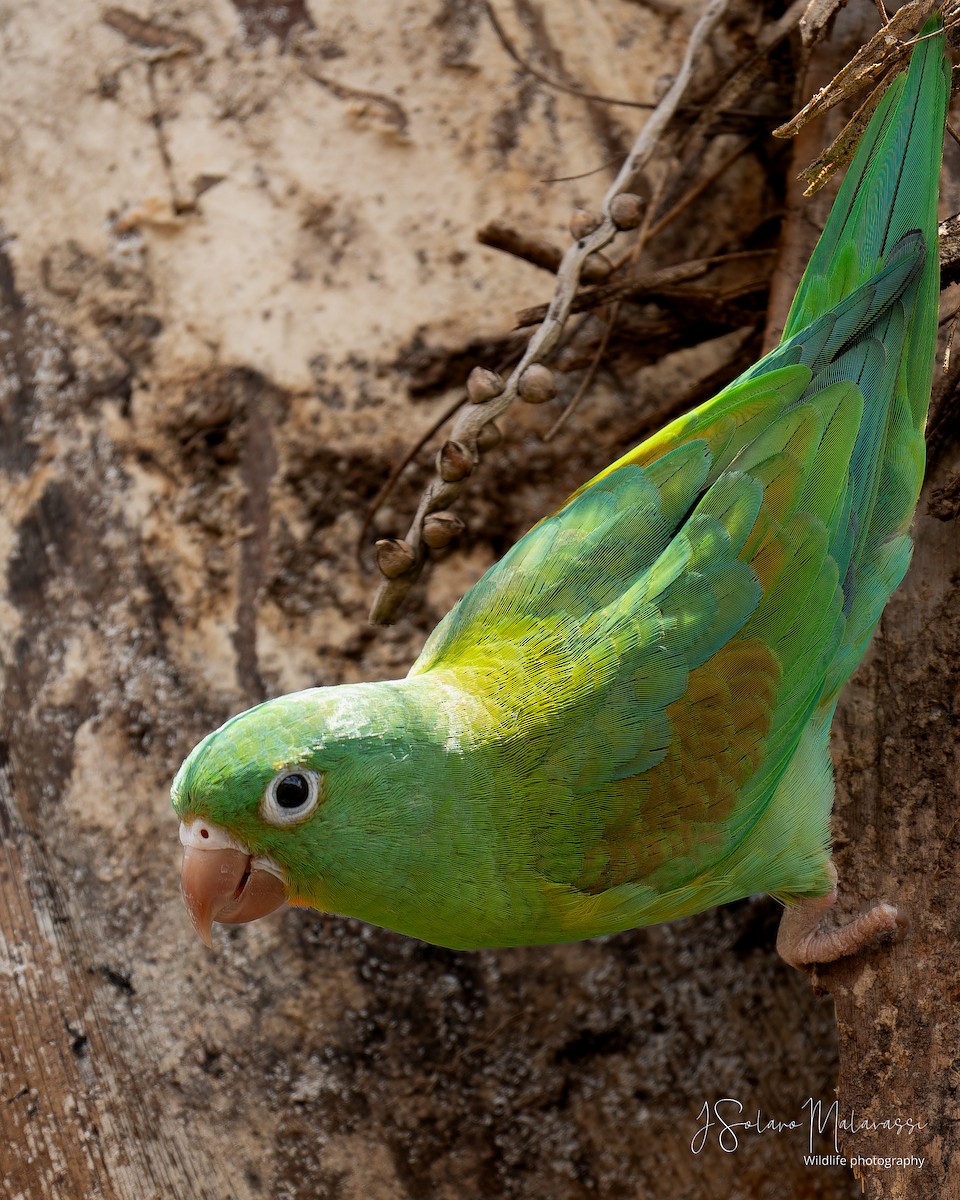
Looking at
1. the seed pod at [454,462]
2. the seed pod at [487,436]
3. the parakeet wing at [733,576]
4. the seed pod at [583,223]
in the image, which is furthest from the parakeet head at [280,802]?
the seed pod at [583,223]

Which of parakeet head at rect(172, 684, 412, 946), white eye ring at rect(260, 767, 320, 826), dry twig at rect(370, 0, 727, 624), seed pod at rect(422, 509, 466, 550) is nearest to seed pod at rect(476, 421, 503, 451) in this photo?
dry twig at rect(370, 0, 727, 624)

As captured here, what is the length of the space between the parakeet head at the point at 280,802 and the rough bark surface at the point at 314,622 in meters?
0.50

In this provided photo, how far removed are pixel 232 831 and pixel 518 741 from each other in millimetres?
524

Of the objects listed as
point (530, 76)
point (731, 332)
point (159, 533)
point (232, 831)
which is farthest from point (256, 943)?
point (530, 76)

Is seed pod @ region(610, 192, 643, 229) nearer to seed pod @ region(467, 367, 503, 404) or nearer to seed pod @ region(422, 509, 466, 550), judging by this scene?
seed pod @ region(467, 367, 503, 404)

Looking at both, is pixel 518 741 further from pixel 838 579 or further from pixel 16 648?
pixel 16 648

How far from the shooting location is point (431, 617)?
2691mm

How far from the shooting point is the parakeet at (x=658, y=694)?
1848 millimetres

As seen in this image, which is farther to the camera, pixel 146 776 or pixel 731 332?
pixel 731 332

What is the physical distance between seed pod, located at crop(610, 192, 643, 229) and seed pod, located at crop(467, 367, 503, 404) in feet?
1.42

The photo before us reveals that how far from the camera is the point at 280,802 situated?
1.79 metres

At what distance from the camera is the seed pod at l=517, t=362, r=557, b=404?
226 cm

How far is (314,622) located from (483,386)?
2.39ft

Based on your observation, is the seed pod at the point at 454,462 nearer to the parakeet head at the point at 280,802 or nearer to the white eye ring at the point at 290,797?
the parakeet head at the point at 280,802
